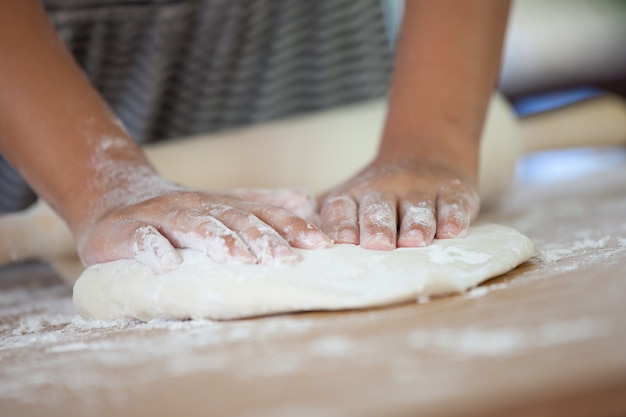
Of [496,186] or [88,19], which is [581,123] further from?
[88,19]

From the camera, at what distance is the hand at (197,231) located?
0.82 metres

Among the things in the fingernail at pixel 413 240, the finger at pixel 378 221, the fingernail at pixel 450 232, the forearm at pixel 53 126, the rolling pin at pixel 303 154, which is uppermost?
the forearm at pixel 53 126

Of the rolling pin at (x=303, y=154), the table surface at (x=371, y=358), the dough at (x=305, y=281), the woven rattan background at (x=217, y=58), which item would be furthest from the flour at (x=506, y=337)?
the woven rattan background at (x=217, y=58)

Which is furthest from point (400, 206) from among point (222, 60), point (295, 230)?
point (222, 60)

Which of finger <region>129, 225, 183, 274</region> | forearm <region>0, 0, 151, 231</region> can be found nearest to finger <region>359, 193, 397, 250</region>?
finger <region>129, 225, 183, 274</region>

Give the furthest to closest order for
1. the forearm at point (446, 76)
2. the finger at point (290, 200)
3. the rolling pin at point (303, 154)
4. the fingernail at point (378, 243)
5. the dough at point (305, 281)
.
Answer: the rolling pin at point (303, 154) → the forearm at point (446, 76) → the finger at point (290, 200) → the fingernail at point (378, 243) → the dough at point (305, 281)

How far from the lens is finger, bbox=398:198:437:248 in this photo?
87 cm

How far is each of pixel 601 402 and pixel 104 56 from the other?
1502mm

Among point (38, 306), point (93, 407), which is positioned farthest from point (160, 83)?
point (93, 407)

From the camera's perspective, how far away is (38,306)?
1117 millimetres

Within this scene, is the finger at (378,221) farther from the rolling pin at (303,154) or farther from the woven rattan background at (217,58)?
the woven rattan background at (217,58)

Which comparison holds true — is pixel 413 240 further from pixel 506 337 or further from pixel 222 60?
pixel 222 60

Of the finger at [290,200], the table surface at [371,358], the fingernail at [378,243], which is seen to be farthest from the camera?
the finger at [290,200]

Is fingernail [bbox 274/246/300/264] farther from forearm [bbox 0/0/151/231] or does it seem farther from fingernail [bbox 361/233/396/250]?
forearm [bbox 0/0/151/231]
